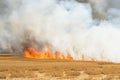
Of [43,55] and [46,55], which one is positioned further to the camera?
[43,55]

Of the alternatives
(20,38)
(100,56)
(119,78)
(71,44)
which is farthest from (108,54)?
(119,78)

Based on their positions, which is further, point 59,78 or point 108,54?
point 108,54

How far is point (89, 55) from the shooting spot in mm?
68625

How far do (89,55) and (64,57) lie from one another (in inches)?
324

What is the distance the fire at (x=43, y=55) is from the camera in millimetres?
73438

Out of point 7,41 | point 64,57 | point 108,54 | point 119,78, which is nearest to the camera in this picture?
point 119,78

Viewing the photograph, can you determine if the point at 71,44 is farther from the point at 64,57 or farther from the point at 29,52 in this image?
the point at 29,52

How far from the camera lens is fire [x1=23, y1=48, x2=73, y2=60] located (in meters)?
73.4

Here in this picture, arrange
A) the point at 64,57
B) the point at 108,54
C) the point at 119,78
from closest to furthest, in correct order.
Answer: the point at 119,78 → the point at 108,54 → the point at 64,57

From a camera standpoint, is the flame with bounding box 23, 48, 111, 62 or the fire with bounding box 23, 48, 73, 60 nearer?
the flame with bounding box 23, 48, 111, 62

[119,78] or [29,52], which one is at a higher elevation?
[29,52]

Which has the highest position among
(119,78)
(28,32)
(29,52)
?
(28,32)

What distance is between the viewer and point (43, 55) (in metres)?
78.6

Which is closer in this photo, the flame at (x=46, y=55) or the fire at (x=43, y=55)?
the flame at (x=46, y=55)
